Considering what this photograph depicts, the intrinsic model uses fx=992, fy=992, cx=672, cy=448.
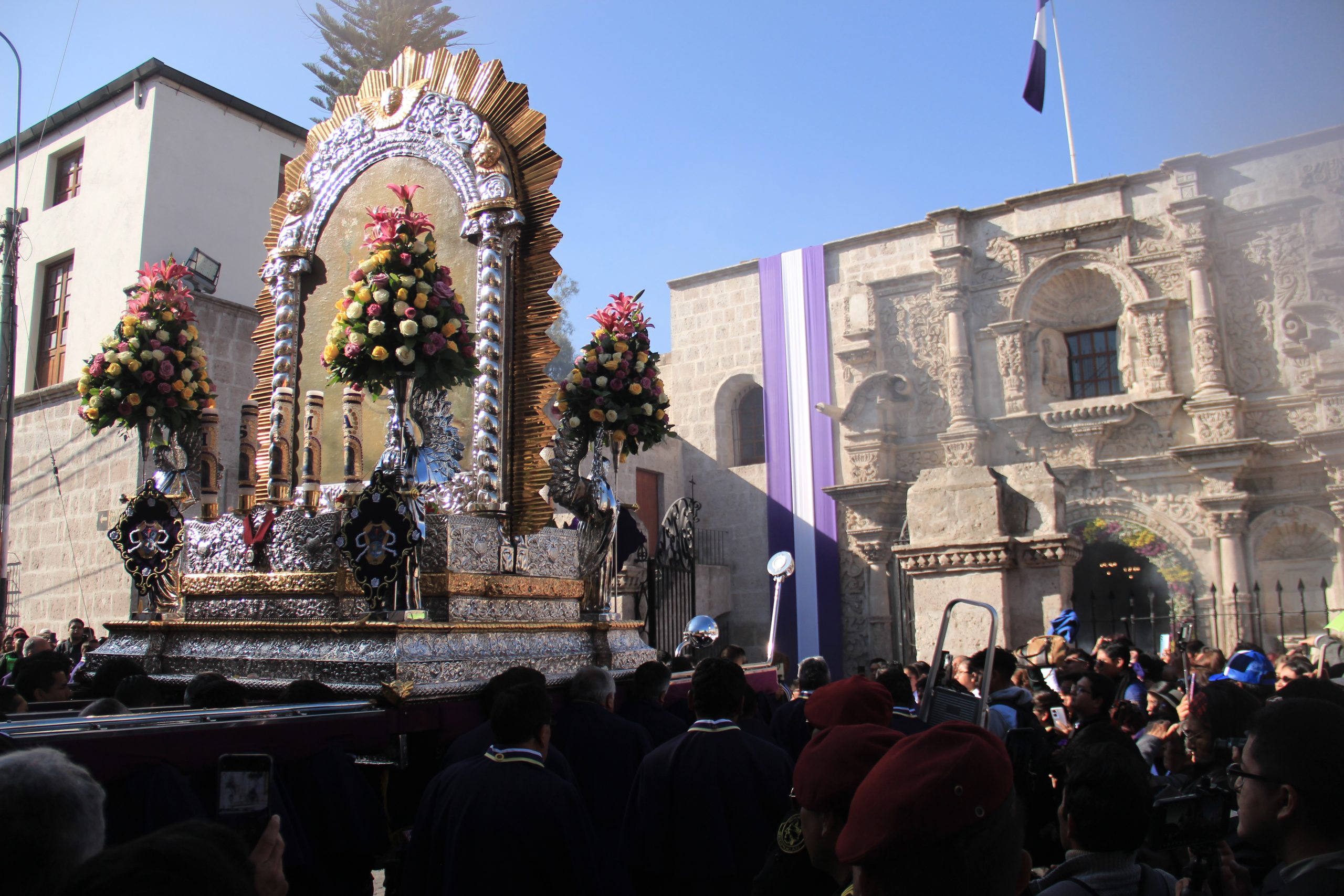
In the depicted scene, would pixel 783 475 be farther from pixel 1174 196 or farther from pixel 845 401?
pixel 1174 196

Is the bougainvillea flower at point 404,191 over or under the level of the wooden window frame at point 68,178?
under

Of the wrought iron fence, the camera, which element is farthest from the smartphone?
the wrought iron fence

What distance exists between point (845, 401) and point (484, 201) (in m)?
16.2

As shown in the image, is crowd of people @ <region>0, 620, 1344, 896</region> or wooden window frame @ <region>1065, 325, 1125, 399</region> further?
wooden window frame @ <region>1065, 325, 1125, 399</region>

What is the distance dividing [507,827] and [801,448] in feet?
65.7

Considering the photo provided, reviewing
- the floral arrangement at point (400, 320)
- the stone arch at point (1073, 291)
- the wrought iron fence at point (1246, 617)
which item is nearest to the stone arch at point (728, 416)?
the stone arch at point (1073, 291)

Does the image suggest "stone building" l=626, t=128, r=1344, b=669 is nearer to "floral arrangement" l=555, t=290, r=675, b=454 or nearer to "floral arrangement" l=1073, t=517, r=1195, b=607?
"floral arrangement" l=1073, t=517, r=1195, b=607

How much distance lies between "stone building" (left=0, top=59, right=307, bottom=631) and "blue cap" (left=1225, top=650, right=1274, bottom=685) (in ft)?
37.0

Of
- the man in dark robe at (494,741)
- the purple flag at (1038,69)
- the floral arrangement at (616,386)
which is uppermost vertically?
the purple flag at (1038,69)

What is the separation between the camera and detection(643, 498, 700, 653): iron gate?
44.2 feet

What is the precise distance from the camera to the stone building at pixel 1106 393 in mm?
17906

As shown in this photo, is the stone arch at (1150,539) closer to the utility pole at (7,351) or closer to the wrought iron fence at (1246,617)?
the wrought iron fence at (1246,617)

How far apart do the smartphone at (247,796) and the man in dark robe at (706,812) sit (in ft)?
5.49

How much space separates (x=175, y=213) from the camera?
13688 millimetres
